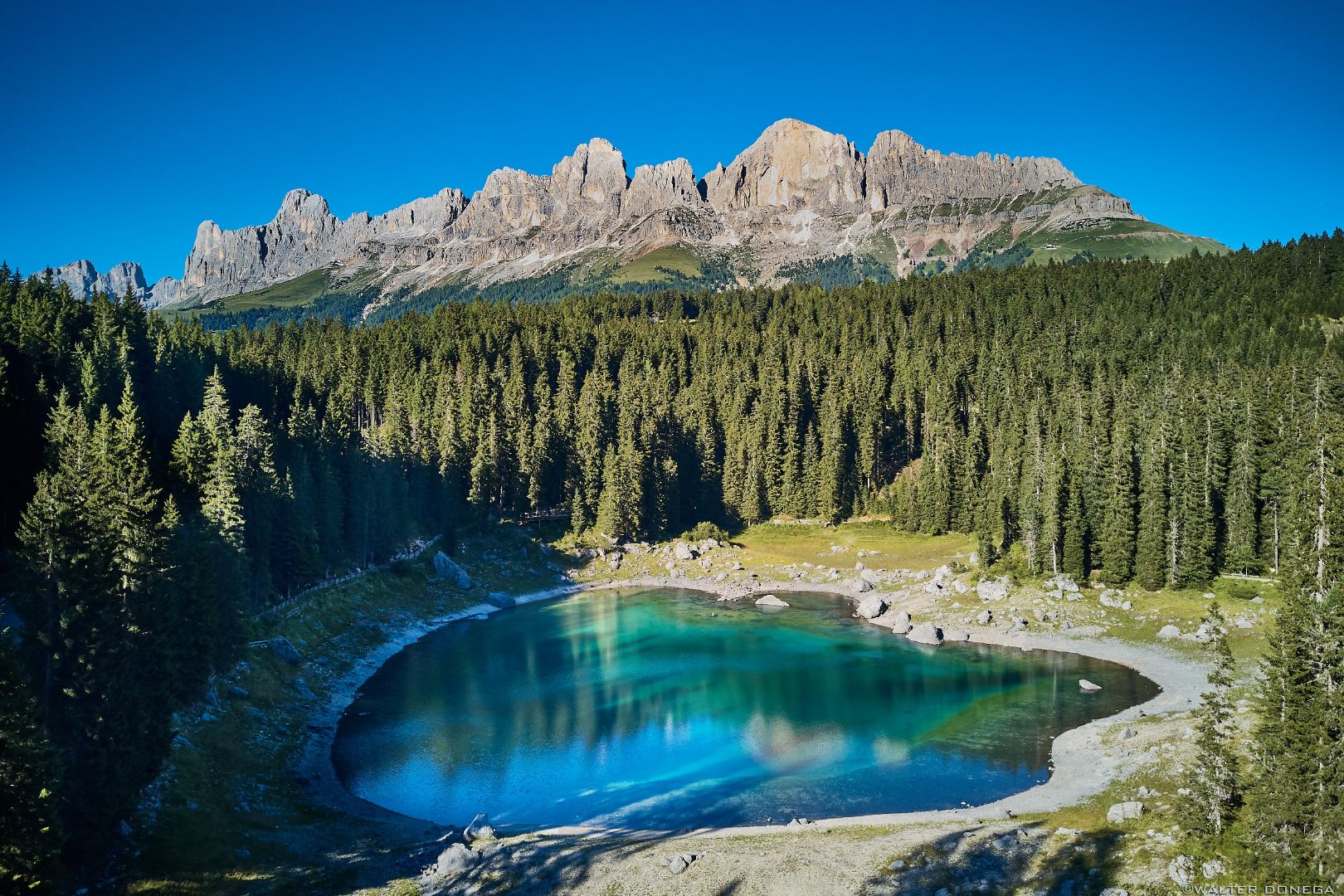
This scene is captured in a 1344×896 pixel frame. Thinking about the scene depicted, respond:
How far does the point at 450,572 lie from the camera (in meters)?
94.4

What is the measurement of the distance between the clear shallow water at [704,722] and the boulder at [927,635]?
4.66 feet

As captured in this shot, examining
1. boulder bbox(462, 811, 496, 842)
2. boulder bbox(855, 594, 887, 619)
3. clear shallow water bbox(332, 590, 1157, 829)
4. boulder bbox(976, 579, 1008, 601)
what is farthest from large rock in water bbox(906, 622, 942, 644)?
boulder bbox(462, 811, 496, 842)

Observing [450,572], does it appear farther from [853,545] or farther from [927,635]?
[927,635]

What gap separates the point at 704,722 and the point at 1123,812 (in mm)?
26471

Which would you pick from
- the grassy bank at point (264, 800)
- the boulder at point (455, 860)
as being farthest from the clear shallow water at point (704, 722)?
the boulder at point (455, 860)

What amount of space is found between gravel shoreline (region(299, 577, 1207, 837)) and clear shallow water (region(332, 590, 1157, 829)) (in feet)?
3.65

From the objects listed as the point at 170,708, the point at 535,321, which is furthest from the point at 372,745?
the point at 535,321

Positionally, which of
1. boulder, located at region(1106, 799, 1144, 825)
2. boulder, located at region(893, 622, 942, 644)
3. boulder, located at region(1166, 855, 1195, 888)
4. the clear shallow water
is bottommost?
the clear shallow water

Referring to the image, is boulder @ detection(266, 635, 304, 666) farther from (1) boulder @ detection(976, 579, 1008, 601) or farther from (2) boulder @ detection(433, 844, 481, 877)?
(1) boulder @ detection(976, 579, 1008, 601)

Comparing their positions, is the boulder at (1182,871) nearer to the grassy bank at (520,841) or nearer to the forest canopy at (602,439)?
the grassy bank at (520,841)

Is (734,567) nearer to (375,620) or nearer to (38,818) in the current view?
(375,620)

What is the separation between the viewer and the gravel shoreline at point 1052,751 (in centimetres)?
3862

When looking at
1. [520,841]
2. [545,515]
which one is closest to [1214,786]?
[520,841]

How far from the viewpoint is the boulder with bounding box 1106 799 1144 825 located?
116 feet
